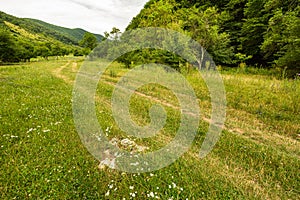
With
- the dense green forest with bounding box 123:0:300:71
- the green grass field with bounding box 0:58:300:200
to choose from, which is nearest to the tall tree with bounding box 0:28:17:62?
the dense green forest with bounding box 123:0:300:71

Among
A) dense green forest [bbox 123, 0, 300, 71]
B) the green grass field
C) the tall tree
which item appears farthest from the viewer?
the tall tree

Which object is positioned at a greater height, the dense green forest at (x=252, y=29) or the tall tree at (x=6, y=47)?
the dense green forest at (x=252, y=29)

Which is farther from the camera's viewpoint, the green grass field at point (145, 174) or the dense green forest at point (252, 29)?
the dense green forest at point (252, 29)

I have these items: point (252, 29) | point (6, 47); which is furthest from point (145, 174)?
point (6, 47)

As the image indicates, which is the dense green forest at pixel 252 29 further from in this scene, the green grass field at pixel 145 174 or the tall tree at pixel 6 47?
the tall tree at pixel 6 47

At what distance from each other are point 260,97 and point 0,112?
41.3ft

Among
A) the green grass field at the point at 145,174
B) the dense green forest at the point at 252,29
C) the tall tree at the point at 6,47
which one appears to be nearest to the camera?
the green grass field at the point at 145,174

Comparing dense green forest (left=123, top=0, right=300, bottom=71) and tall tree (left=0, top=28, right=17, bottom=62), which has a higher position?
dense green forest (left=123, top=0, right=300, bottom=71)

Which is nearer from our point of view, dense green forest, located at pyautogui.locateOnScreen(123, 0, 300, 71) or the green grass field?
the green grass field

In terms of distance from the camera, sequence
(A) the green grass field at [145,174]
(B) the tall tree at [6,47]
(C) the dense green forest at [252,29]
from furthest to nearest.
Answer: (B) the tall tree at [6,47]
(C) the dense green forest at [252,29]
(A) the green grass field at [145,174]

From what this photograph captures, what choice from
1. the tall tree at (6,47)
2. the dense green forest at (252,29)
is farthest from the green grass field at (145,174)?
the tall tree at (6,47)

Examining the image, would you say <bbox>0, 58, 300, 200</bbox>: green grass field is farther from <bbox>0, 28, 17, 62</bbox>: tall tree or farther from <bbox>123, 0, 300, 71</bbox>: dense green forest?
<bbox>0, 28, 17, 62</bbox>: tall tree

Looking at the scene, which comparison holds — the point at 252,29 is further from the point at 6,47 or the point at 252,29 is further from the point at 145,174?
the point at 6,47

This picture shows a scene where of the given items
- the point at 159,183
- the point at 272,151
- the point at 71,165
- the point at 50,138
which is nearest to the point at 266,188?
the point at 272,151
